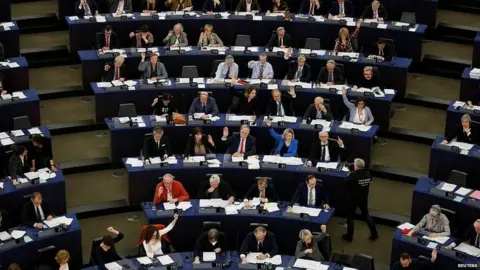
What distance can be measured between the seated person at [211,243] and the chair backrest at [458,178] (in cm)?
394

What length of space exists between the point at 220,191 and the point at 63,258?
9.74 ft

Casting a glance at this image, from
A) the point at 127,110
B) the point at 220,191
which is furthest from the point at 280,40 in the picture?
the point at 220,191

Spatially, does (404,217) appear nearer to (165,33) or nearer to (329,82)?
(329,82)

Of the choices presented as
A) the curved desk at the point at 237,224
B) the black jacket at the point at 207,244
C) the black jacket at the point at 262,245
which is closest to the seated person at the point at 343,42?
the curved desk at the point at 237,224

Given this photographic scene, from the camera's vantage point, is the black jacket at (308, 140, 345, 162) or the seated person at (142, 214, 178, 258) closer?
the seated person at (142, 214, 178, 258)

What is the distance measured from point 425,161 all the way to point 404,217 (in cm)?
173

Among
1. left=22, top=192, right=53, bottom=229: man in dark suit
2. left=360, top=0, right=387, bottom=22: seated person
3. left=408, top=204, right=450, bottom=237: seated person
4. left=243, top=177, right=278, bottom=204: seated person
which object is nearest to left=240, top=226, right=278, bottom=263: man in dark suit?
left=243, top=177, right=278, bottom=204: seated person

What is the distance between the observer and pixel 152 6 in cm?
2077

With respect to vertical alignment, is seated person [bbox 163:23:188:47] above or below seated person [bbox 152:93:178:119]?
above

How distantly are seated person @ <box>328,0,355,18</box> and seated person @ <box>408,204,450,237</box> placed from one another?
6940 mm

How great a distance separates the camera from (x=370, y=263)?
1420 cm

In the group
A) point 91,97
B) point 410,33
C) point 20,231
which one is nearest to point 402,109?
point 410,33

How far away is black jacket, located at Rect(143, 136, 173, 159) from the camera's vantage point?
16656 millimetres

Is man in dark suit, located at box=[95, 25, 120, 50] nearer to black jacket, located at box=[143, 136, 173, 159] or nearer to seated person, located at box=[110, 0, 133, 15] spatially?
seated person, located at box=[110, 0, 133, 15]
